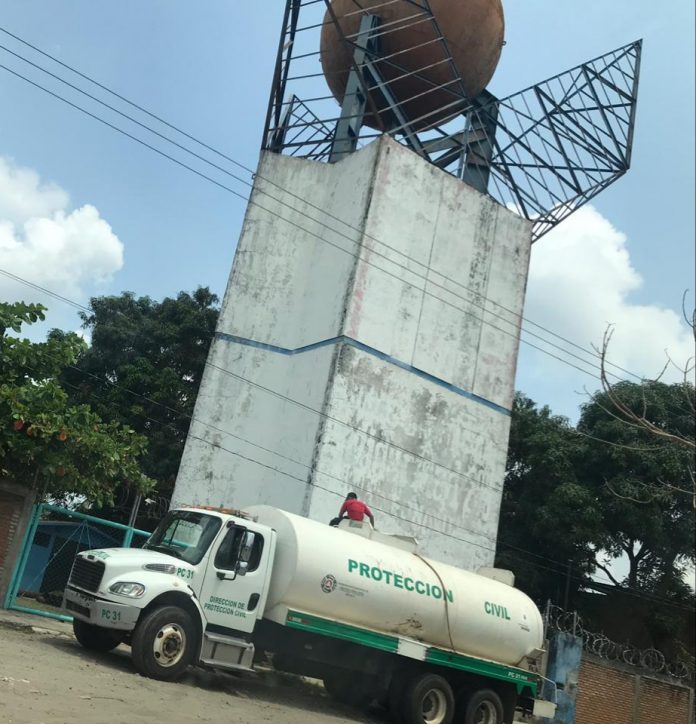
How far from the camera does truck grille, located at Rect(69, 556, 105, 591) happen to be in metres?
10.1

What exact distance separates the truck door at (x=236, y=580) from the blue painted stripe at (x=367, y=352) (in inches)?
410

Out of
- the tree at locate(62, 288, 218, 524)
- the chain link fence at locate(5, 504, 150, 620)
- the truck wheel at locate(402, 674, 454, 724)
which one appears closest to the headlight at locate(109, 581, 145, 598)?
the chain link fence at locate(5, 504, 150, 620)

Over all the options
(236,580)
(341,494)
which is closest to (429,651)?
(236,580)

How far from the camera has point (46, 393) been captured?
13.1 metres

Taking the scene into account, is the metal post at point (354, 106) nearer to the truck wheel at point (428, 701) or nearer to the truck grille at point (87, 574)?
the truck wheel at point (428, 701)

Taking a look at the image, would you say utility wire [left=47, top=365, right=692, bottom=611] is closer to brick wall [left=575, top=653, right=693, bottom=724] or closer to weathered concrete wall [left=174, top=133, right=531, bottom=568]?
weathered concrete wall [left=174, top=133, right=531, bottom=568]

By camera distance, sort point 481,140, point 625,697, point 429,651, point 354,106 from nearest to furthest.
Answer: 1. point 429,651
2. point 625,697
3. point 354,106
4. point 481,140

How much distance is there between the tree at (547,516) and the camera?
27203mm

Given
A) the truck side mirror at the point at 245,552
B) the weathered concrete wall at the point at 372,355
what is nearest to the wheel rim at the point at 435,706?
the truck side mirror at the point at 245,552

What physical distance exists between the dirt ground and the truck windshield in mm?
1522

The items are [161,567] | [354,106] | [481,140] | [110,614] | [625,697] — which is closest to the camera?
[110,614]

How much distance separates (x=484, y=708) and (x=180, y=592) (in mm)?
5598

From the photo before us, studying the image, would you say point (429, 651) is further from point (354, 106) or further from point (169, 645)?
point (354, 106)

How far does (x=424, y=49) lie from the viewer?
981 inches
